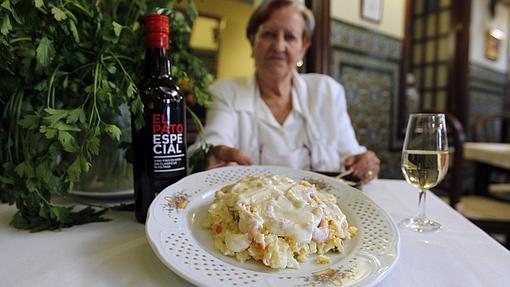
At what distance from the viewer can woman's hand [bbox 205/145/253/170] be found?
0.77 m

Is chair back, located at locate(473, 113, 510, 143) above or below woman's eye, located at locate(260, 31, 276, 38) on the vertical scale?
below

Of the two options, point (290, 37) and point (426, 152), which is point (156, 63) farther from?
point (290, 37)

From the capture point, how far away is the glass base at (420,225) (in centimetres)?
53

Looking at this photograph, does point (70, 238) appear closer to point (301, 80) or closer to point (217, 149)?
point (217, 149)

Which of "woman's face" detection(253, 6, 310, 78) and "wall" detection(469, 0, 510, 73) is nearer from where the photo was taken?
"woman's face" detection(253, 6, 310, 78)

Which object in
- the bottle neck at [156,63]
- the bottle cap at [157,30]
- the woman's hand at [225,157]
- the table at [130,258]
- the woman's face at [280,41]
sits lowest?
the table at [130,258]

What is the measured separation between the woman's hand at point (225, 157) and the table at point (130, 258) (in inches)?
10.2

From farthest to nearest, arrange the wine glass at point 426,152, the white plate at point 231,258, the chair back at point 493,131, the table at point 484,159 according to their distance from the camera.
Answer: the chair back at point 493,131, the table at point 484,159, the wine glass at point 426,152, the white plate at point 231,258

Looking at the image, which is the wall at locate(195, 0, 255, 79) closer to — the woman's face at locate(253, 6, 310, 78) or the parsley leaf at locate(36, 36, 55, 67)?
the woman's face at locate(253, 6, 310, 78)

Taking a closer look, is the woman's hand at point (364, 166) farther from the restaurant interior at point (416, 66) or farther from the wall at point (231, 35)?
the wall at point (231, 35)

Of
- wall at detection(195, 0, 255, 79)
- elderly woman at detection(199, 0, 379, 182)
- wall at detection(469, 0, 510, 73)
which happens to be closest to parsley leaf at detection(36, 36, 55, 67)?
elderly woman at detection(199, 0, 379, 182)

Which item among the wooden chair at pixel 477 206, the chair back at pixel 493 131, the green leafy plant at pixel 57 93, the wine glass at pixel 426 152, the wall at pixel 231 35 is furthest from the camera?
the chair back at pixel 493 131

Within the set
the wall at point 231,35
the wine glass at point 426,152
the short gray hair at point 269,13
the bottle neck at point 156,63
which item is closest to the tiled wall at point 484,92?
the wall at point 231,35

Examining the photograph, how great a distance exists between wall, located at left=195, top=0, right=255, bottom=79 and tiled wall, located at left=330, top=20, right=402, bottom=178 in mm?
678
